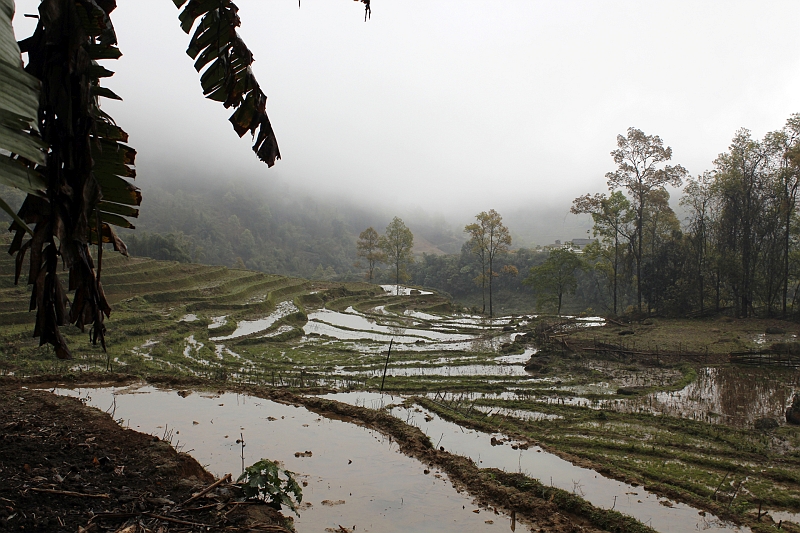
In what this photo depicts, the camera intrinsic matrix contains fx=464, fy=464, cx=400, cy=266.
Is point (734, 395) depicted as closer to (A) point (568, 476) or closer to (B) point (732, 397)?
(B) point (732, 397)

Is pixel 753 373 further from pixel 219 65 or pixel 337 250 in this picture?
pixel 337 250

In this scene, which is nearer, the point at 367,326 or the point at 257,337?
the point at 257,337

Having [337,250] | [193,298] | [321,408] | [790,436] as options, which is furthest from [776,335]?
[337,250]

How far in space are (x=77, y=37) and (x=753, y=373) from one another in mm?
17767

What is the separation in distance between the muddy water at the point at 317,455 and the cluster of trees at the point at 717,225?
26464mm

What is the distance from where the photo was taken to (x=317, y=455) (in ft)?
21.4

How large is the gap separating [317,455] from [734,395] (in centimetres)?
1127

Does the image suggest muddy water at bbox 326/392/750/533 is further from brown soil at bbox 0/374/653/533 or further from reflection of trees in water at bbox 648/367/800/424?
reflection of trees in water at bbox 648/367/800/424

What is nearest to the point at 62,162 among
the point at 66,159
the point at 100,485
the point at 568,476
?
the point at 66,159

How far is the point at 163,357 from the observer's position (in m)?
14.8

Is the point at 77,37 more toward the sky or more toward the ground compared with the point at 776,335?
more toward the sky

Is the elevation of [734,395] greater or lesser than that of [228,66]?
lesser

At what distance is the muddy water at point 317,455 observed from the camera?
4.91 meters

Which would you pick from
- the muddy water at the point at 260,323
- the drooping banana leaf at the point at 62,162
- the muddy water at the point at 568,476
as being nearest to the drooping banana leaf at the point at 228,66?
the drooping banana leaf at the point at 62,162
